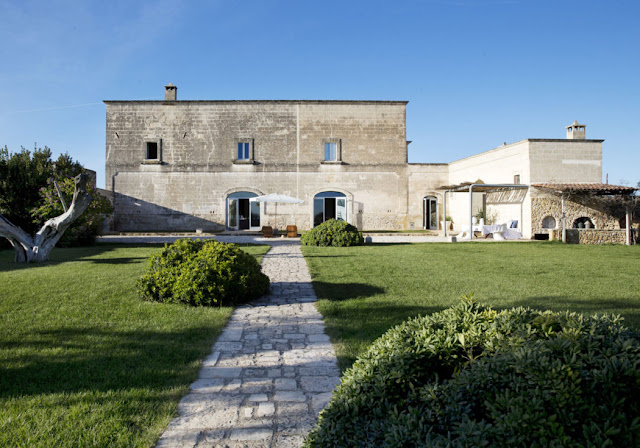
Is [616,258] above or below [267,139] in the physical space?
below

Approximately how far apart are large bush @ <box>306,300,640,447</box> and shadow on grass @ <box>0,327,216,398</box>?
1971 millimetres

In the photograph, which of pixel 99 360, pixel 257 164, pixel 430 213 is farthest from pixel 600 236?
pixel 99 360

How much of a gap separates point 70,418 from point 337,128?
22.0m

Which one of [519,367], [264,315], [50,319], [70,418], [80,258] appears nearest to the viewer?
[519,367]

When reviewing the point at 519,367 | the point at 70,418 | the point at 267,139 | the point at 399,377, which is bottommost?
the point at 70,418

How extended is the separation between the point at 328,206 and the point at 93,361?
66.7ft

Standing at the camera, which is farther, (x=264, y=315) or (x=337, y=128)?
(x=337, y=128)

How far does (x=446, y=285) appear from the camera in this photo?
700 cm

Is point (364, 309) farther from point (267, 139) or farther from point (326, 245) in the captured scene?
point (267, 139)

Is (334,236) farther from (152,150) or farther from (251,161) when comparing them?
(152,150)

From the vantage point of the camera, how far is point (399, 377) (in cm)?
162

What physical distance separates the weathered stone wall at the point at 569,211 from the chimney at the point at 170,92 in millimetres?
19319

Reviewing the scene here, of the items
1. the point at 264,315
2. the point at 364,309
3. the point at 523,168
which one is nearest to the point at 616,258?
the point at 523,168

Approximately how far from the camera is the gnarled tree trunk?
9.94m
